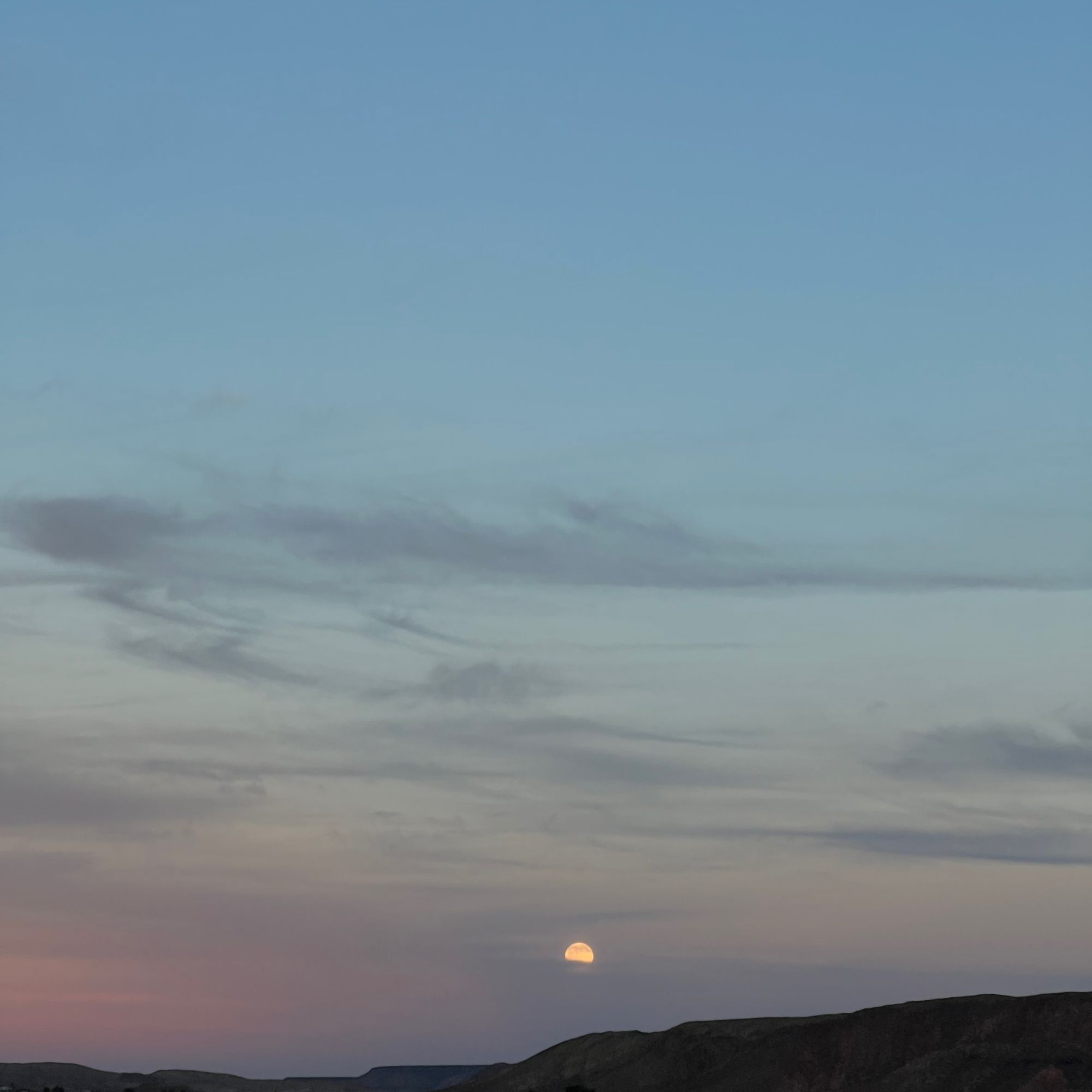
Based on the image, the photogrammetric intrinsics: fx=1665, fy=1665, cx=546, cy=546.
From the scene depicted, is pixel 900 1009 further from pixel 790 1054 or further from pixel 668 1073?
pixel 668 1073

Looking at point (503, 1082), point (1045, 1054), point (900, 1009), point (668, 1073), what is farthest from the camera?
point (503, 1082)

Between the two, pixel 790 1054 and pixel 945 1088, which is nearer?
pixel 945 1088

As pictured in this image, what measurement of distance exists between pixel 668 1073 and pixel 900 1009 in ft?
85.9

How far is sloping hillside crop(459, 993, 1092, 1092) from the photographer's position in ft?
451

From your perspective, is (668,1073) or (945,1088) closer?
(945,1088)

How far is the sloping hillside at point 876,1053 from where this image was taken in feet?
451

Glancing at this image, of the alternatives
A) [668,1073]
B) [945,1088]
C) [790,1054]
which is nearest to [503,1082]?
[668,1073]

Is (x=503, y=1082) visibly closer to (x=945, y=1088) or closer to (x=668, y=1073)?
(x=668, y=1073)

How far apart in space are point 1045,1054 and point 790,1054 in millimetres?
26507

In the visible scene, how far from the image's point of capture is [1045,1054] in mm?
136625

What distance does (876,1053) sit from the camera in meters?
151

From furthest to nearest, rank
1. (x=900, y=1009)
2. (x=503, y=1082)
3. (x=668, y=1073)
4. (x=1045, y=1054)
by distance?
Answer: (x=503, y=1082)
(x=668, y=1073)
(x=900, y=1009)
(x=1045, y=1054)

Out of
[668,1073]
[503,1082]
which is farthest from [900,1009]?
[503,1082]

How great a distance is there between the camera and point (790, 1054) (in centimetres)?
15500
